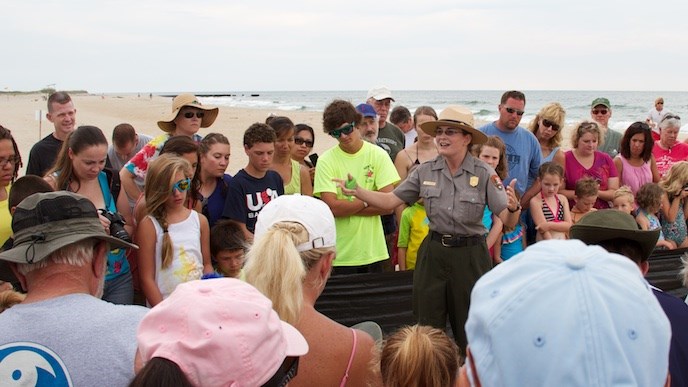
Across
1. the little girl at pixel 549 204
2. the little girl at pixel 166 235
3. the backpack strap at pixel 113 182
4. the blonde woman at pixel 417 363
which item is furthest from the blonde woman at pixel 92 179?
the little girl at pixel 549 204

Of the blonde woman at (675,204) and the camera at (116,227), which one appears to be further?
the blonde woman at (675,204)

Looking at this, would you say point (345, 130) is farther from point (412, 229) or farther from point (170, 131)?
point (170, 131)

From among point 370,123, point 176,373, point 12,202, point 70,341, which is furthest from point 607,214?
point 370,123

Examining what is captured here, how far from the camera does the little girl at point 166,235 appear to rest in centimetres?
376

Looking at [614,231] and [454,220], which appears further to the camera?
[454,220]

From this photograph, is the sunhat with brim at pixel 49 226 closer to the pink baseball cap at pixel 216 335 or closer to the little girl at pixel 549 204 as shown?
the pink baseball cap at pixel 216 335

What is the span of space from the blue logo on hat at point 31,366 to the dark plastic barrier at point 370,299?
3.10 meters

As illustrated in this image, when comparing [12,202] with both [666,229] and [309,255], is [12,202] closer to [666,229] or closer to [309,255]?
[309,255]

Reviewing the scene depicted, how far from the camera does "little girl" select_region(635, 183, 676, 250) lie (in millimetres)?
5949

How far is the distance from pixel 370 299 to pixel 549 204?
1.97 meters

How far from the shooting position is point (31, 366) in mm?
1884

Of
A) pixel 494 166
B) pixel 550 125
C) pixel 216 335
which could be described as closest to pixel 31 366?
pixel 216 335

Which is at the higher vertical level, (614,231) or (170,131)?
(170,131)

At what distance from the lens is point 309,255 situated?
234cm
